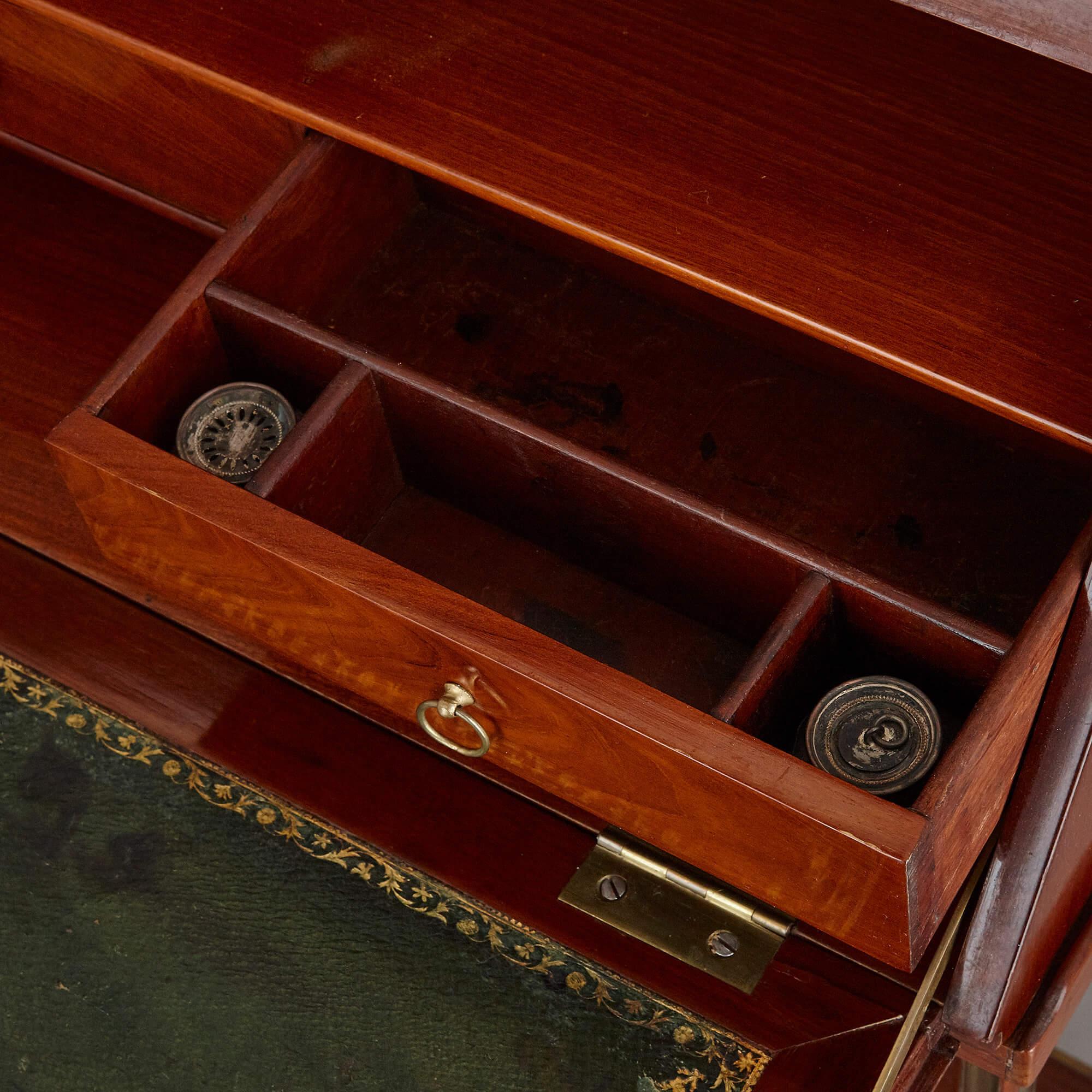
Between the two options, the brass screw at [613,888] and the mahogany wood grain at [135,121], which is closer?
the brass screw at [613,888]

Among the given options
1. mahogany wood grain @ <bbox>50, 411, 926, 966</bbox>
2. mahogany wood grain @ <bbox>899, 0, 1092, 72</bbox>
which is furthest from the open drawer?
mahogany wood grain @ <bbox>899, 0, 1092, 72</bbox>

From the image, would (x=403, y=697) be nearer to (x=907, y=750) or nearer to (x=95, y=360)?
(x=907, y=750)

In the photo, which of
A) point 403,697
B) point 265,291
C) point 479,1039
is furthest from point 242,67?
point 479,1039

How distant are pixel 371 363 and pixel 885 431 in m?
0.40

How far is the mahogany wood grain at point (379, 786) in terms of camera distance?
3.46ft

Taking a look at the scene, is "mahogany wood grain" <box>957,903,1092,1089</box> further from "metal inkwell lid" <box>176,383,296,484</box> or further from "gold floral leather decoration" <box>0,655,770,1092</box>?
"metal inkwell lid" <box>176,383,296,484</box>

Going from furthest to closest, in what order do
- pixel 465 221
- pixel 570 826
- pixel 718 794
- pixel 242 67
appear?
1. pixel 465 221
2. pixel 570 826
3. pixel 242 67
4. pixel 718 794

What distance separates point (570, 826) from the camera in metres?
1.14

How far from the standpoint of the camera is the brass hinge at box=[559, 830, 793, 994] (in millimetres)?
1037

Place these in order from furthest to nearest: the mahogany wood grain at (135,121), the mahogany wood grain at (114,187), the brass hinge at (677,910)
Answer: the mahogany wood grain at (114,187)
the mahogany wood grain at (135,121)
the brass hinge at (677,910)

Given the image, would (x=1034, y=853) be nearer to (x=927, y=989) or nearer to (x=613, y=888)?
(x=927, y=989)

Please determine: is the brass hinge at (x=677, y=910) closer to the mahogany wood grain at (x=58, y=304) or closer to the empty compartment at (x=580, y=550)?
the empty compartment at (x=580, y=550)

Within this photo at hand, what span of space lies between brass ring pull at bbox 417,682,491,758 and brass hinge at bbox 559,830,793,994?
0.46 feet

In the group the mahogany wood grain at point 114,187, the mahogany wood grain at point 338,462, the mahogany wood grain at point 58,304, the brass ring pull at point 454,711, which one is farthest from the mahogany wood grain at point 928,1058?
the mahogany wood grain at point 114,187
